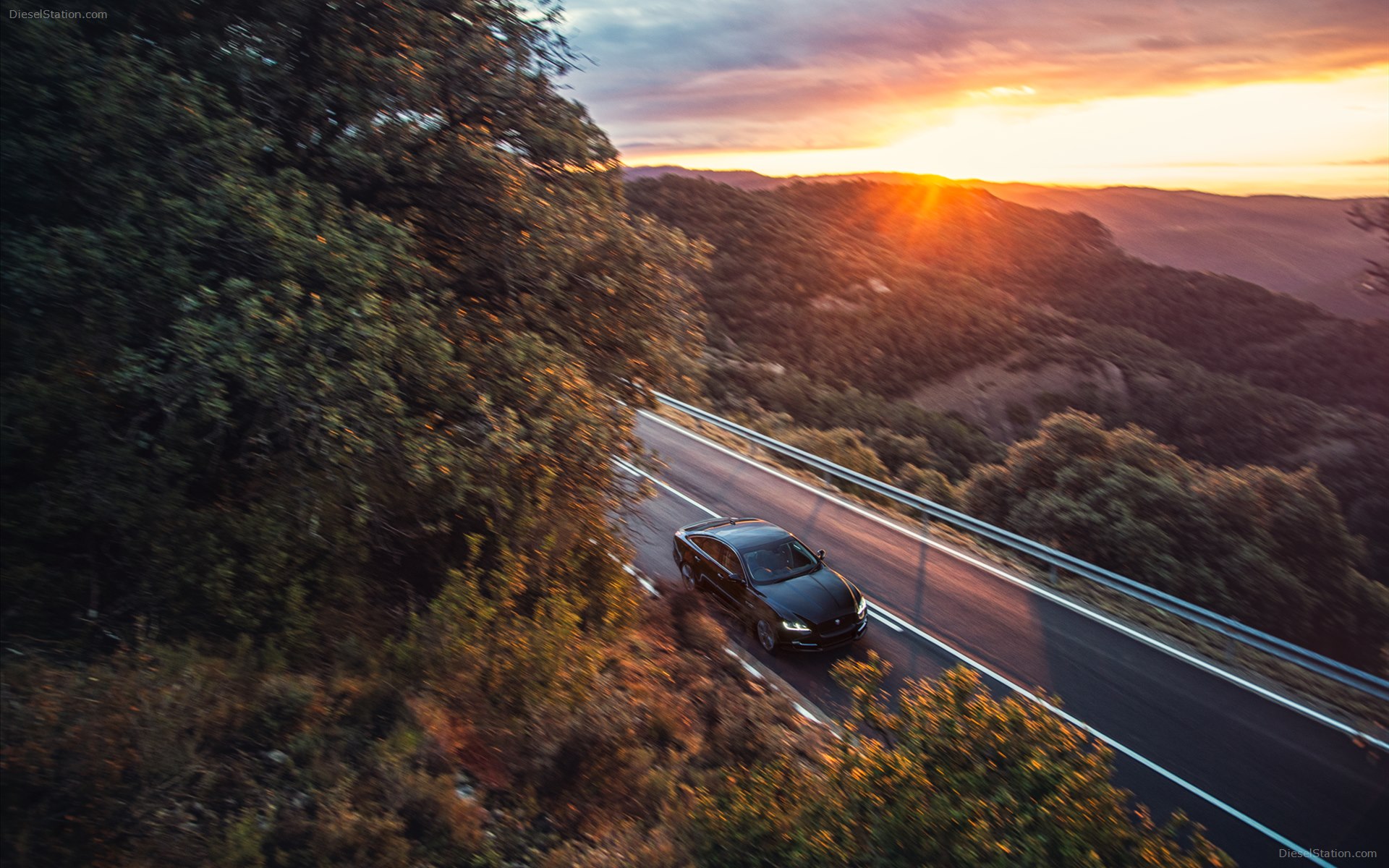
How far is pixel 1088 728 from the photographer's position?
31.7 feet

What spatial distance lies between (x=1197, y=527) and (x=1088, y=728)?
1100cm

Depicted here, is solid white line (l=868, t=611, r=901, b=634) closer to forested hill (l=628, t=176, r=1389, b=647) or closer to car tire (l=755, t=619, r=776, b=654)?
car tire (l=755, t=619, r=776, b=654)

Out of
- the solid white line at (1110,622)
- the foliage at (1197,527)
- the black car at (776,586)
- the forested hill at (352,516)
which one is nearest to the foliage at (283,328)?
the forested hill at (352,516)

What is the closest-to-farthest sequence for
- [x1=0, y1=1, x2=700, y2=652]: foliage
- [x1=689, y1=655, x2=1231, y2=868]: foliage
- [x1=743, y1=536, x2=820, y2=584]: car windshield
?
[x1=689, y1=655, x2=1231, y2=868]: foliage, [x1=0, y1=1, x2=700, y2=652]: foliage, [x1=743, y1=536, x2=820, y2=584]: car windshield

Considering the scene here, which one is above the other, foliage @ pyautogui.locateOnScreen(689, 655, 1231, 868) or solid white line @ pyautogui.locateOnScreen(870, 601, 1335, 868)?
foliage @ pyautogui.locateOnScreen(689, 655, 1231, 868)

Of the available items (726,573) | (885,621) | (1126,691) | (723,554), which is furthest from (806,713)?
(1126,691)

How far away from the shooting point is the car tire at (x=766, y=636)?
11.1 metres

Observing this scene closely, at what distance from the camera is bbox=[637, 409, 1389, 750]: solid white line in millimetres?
10359

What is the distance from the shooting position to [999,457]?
3538 cm

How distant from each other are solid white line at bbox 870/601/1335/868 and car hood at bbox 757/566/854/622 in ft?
5.58

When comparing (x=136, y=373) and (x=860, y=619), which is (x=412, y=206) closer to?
(x=136, y=373)

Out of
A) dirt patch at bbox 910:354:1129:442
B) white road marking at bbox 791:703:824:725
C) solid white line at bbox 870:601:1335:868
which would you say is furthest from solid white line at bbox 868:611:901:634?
dirt patch at bbox 910:354:1129:442

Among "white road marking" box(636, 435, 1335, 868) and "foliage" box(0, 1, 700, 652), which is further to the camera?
"white road marking" box(636, 435, 1335, 868)

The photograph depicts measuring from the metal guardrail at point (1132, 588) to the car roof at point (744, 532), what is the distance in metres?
2.67
